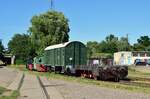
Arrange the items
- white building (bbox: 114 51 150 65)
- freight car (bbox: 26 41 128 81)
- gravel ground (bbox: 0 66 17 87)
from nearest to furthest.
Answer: gravel ground (bbox: 0 66 17 87), freight car (bbox: 26 41 128 81), white building (bbox: 114 51 150 65)

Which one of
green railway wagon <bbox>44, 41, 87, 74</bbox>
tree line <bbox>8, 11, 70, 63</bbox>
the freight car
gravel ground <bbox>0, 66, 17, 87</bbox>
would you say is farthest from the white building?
green railway wagon <bbox>44, 41, 87, 74</bbox>

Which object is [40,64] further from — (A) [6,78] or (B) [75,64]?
(A) [6,78]

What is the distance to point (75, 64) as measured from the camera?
43.6 m

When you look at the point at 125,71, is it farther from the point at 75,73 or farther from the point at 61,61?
the point at 61,61

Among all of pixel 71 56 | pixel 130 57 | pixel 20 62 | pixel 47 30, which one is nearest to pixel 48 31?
pixel 47 30

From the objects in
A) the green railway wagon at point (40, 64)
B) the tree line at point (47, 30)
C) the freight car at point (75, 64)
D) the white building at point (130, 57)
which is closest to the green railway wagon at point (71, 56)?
the freight car at point (75, 64)

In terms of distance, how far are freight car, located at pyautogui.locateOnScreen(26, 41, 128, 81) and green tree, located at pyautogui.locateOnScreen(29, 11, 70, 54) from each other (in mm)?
33749

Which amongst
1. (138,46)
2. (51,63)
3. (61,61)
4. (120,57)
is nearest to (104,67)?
(61,61)

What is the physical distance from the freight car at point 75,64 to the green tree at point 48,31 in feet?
111

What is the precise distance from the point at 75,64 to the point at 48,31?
49.8 m

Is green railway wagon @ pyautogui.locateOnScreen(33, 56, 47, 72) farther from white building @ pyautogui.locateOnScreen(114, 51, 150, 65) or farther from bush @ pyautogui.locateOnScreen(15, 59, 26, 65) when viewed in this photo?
bush @ pyautogui.locateOnScreen(15, 59, 26, 65)

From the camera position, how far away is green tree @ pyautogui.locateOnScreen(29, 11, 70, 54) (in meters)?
89.9

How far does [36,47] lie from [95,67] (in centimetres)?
5916

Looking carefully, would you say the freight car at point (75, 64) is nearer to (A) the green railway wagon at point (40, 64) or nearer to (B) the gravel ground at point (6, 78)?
(A) the green railway wagon at point (40, 64)
